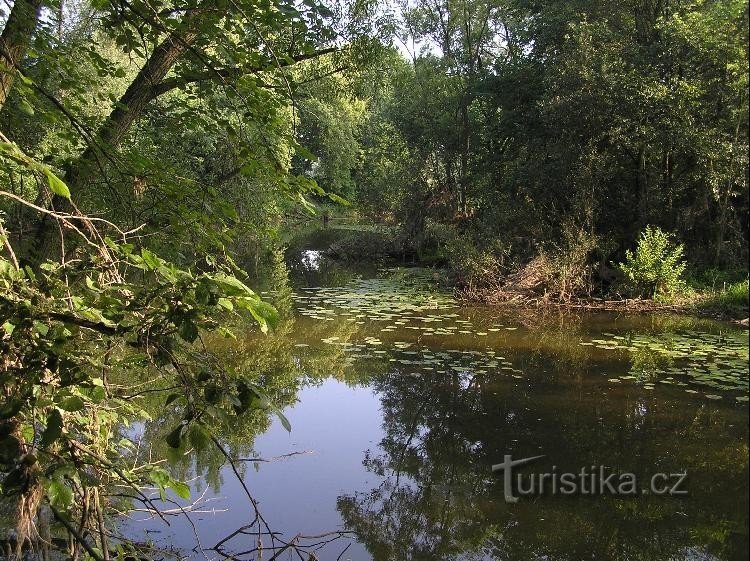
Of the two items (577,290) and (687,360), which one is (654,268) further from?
(687,360)

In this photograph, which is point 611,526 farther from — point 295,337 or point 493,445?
point 295,337

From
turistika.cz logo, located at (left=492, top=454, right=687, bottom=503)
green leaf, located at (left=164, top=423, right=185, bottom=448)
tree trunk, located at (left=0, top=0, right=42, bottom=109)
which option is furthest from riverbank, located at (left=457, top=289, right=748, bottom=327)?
green leaf, located at (left=164, top=423, right=185, bottom=448)

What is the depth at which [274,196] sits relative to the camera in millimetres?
11297

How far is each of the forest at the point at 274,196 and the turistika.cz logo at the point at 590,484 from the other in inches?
20.4

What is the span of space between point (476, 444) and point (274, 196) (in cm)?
712

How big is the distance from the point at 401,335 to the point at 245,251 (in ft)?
34.5

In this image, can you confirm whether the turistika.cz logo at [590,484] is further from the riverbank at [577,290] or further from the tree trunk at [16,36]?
the riverbank at [577,290]

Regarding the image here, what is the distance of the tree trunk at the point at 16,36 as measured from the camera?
8.50 ft

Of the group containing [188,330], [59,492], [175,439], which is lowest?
[59,492]

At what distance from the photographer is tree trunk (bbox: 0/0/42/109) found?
2592 mm

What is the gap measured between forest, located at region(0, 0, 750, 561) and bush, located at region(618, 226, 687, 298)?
0.19 feet

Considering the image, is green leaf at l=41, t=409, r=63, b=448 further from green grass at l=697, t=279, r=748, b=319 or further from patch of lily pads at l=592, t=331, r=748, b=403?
green grass at l=697, t=279, r=748, b=319

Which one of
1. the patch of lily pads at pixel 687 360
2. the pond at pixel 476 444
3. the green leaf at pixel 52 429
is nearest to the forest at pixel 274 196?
the green leaf at pixel 52 429

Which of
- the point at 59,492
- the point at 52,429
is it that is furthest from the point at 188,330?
the point at 59,492
